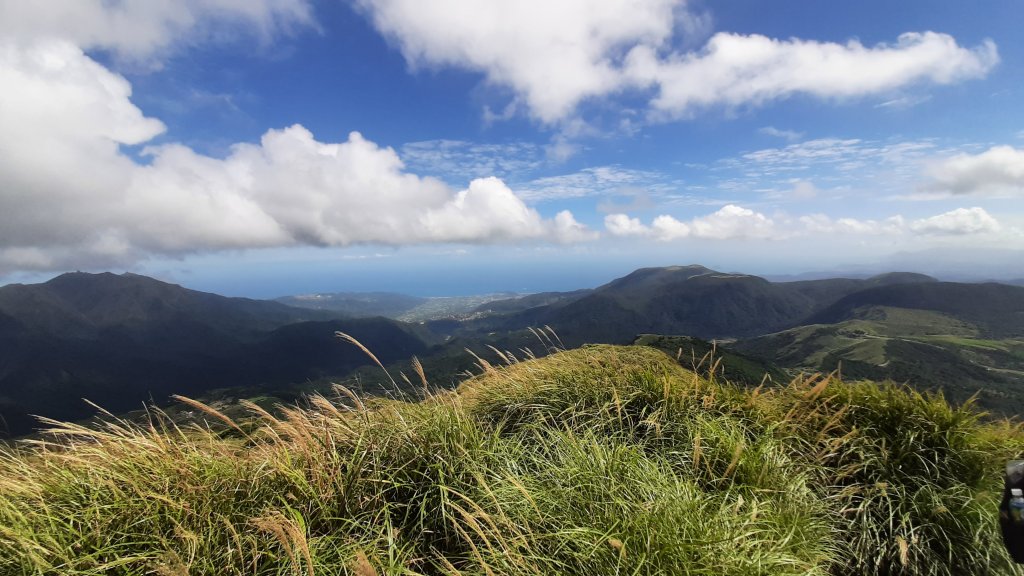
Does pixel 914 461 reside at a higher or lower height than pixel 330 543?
lower

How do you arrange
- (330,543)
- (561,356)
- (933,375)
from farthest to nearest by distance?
Result: 1. (933,375)
2. (561,356)
3. (330,543)

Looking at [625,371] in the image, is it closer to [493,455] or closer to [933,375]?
[493,455]

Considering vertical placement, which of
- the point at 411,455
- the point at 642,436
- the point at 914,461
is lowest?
the point at 914,461

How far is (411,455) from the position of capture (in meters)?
4.14

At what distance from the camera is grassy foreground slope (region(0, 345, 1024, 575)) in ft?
9.50

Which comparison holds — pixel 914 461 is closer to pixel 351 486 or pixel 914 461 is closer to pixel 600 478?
pixel 600 478

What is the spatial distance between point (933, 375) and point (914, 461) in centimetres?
20920

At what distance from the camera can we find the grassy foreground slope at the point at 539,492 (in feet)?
9.50

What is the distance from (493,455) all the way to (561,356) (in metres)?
3.66

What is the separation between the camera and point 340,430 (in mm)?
4504

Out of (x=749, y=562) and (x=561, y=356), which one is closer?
(x=749, y=562)

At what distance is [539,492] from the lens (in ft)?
11.3

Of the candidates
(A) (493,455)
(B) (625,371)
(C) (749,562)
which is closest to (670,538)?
(C) (749,562)

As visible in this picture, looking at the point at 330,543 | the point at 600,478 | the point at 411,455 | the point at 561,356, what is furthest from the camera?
the point at 561,356
